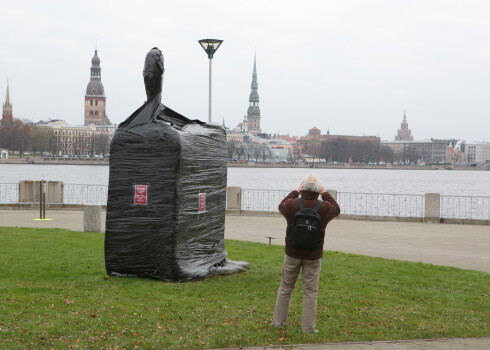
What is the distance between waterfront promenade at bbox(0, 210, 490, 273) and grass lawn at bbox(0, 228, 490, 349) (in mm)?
2145

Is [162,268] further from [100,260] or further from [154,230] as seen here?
[100,260]

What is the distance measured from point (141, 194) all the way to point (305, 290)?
3.19 metres

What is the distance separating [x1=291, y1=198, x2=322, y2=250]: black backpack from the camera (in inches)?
279

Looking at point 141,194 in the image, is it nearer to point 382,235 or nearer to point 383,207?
point 382,235

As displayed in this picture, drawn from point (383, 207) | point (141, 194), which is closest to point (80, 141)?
point (383, 207)

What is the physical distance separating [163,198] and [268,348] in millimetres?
3400

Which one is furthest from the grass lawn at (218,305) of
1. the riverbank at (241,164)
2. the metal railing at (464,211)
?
the riverbank at (241,164)

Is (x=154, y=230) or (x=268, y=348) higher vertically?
(x=154, y=230)

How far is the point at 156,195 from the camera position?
9586 millimetres

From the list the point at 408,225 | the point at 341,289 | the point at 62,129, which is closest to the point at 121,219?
the point at 341,289

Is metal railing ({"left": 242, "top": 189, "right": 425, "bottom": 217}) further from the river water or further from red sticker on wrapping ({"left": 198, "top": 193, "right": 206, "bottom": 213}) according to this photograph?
red sticker on wrapping ({"left": 198, "top": 193, "right": 206, "bottom": 213})

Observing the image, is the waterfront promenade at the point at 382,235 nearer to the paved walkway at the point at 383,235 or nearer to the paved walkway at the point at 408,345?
the paved walkway at the point at 383,235

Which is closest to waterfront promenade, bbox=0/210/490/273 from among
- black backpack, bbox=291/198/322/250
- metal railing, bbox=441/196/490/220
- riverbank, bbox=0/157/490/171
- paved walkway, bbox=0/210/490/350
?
paved walkway, bbox=0/210/490/350

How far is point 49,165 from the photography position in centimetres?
13925
